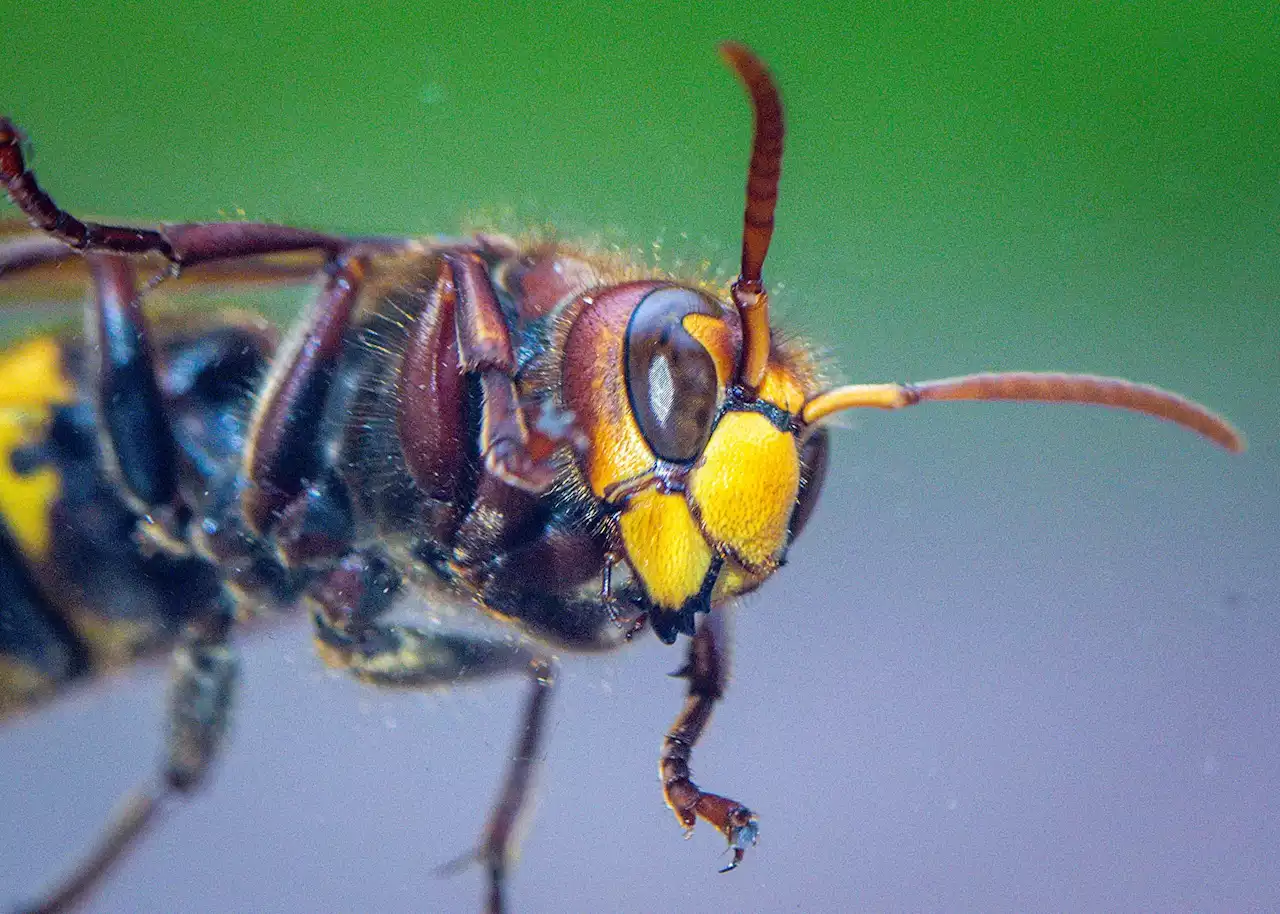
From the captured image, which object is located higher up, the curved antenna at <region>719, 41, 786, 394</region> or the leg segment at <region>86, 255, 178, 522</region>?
the curved antenna at <region>719, 41, 786, 394</region>

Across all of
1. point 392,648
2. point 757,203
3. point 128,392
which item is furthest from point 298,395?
point 757,203

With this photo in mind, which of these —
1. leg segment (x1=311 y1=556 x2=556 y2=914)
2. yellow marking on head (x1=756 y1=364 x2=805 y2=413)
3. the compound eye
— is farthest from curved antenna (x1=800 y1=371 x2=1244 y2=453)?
leg segment (x1=311 y1=556 x2=556 y2=914)

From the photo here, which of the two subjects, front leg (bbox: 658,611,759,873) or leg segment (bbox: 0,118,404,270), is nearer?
leg segment (bbox: 0,118,404,270)

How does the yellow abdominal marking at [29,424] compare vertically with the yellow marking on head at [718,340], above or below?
below

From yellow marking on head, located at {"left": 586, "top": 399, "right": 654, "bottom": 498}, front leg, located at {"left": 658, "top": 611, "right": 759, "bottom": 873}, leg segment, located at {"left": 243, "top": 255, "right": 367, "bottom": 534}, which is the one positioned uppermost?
yellow marking on head, located at {"left": 586, "top": 399, "right": 654, "bottom": 498}

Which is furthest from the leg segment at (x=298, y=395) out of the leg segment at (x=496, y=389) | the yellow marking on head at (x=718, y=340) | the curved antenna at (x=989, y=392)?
the curved antenna at (x=989, y=392)

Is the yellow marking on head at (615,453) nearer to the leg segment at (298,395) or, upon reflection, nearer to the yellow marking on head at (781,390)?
the yellow marking on head at (781,390)

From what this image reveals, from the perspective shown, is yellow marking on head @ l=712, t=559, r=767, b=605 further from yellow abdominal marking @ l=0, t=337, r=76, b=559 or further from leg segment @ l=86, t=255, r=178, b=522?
yellow abdominal marking @ l=0, t=337, r=76, b=559

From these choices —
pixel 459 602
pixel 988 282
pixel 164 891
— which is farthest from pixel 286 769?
pixel 988 282
